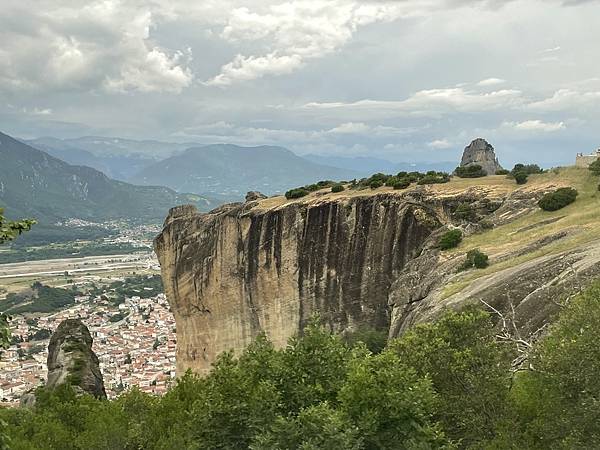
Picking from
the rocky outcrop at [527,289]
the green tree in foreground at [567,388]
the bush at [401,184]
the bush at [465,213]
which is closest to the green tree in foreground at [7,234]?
the green tree in foreground at [567,388]

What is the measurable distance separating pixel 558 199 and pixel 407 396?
27719 mm

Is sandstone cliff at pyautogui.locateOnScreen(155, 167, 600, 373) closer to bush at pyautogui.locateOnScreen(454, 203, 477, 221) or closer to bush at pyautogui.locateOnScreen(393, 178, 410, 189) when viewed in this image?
bush at pyautogui.locateOnScreen(454, 203, 477, 221)

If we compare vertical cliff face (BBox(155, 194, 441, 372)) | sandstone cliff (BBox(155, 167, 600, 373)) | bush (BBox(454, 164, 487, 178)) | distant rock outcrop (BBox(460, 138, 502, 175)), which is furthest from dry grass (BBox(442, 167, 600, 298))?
distant rock outcrop (BBox(460, 138, 502, 175))

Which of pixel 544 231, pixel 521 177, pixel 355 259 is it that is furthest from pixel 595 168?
pixel 355 259

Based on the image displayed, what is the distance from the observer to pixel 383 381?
16.4 meters

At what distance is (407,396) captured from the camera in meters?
15.6

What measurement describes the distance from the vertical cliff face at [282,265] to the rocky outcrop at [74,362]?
50.7 feet

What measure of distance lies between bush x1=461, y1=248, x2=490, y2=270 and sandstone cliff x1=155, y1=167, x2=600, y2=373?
1.05 meters

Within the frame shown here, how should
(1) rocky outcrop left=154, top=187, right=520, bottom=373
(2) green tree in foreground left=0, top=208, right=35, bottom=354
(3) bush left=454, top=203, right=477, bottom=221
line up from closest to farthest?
(2) green tree in foreground left=0, top=208, right=35, bottom=354 < (3) bush left=454, top=203, right=477, bottom=221 < (1) rocky outcrop left=154, top=187, right=520, bottom=373

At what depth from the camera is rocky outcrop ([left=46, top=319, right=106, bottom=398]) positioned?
3753cm

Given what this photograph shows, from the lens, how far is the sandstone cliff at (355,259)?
29.0 m

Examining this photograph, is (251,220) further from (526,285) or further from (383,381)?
(383,381)

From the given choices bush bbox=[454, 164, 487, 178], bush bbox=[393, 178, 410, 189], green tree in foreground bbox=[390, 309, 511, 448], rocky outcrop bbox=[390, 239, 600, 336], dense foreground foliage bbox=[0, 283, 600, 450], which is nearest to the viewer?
dense foreground foliage bbox=[0, 283, 600, 450]

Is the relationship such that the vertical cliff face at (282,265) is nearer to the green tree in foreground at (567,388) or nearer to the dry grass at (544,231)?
the dry grass at (544,231)
